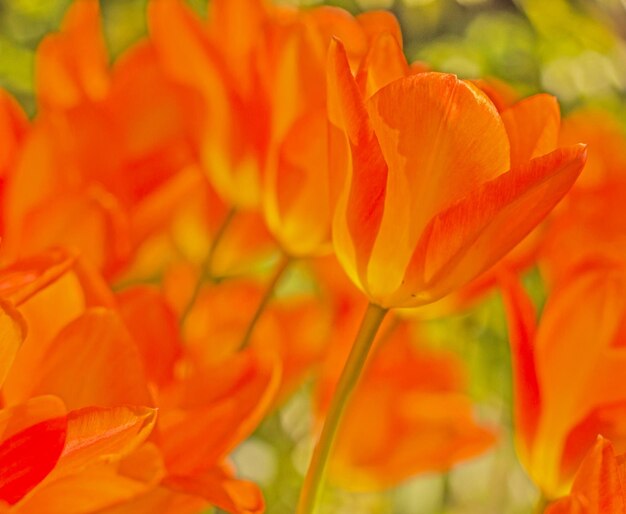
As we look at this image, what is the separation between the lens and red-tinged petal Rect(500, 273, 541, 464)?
0.22 meters

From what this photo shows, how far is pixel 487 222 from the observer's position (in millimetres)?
185

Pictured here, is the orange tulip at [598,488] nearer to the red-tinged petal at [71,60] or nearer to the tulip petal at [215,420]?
the tulip petal at [215,420]

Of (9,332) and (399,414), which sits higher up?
(9,332)

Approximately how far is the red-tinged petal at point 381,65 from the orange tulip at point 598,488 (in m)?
0.07

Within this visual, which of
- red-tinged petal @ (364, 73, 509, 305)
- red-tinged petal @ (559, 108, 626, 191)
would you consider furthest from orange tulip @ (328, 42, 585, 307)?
red-tinged petal @ (559, 108, 626, 191)

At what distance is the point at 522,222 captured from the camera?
19 centimetres

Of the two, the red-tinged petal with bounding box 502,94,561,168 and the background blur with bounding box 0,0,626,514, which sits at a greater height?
the red-tinged petal with bounding box 502,94,561,168

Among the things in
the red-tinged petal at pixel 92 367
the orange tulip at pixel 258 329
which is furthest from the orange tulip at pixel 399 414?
the red-tinged petal at pixel 92 367

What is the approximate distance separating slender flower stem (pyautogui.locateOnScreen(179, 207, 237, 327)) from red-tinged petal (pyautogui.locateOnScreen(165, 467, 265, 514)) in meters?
0.09

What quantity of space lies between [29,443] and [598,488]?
8 cm

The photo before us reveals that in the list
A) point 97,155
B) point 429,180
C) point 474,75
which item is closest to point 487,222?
point 429,180

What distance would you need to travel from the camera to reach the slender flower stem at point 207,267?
11.4 inches

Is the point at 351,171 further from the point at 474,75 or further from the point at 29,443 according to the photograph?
the point at 474,75

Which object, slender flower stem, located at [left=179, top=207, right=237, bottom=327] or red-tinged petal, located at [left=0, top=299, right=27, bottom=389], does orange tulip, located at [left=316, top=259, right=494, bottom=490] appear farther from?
red-tinged petal, located at [left=0, top=299, right=27, bottom=389]
